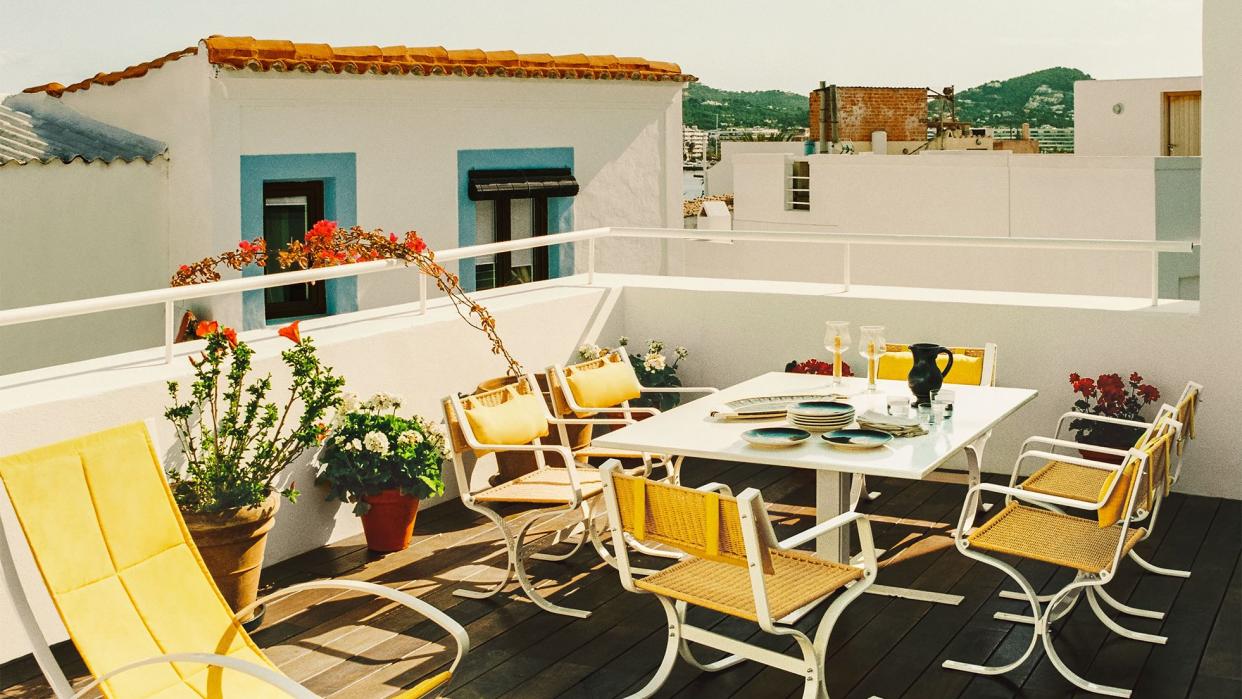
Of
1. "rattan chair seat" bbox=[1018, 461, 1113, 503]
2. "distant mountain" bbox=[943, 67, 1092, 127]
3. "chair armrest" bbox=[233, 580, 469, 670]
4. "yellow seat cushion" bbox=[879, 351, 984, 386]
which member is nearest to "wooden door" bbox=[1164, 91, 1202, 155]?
"distant mountain" bbox=[943, 67, 1092, 127]

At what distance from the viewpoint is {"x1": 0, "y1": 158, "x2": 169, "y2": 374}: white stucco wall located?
941 cm

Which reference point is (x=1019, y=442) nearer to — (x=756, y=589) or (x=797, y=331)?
(x=797, y=331)

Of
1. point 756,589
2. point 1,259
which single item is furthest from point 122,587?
point 1,259

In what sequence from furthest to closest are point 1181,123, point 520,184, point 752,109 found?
1. point 752,109
2. point 1181,123
3. point 520,184

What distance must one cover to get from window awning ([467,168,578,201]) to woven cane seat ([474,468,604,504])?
19.6ft

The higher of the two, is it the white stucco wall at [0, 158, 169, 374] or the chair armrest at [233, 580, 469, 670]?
the white stucco wall at [0, 158, 169, 374]

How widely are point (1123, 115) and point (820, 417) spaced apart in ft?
61.5

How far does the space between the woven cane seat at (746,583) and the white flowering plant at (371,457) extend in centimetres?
174

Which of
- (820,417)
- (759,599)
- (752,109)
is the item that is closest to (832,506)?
(820,417)

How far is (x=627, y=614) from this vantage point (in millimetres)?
5242

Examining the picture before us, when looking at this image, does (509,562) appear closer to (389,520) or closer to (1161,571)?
(389,520)

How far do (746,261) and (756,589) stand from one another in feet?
60.6

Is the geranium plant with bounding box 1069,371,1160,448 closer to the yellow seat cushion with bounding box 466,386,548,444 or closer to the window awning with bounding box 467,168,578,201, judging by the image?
the yellow seat cushion with bounding box 466,386,548,444

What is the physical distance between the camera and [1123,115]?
72.2 feet
